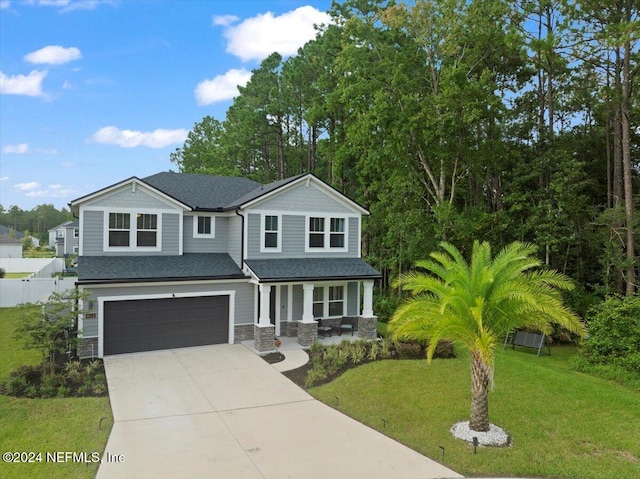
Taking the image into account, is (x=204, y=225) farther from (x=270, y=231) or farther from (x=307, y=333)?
(x=307, y=333)

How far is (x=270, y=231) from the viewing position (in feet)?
54.2

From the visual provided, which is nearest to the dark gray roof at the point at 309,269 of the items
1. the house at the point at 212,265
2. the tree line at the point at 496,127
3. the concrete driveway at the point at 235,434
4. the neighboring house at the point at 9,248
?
the house at the point at 212,265

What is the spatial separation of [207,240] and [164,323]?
3.88m

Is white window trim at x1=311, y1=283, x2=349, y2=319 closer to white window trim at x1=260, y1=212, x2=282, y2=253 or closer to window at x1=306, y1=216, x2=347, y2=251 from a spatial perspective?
window at x1=306, y1=216, x2=347, y2=251

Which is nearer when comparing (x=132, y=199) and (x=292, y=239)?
(x=132, y=199)

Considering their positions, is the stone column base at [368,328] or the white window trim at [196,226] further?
the white window trim at [196,226]

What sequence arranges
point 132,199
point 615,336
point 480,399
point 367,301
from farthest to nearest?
1. point 367,301
2. point 132,199
3. point 615,336
4. point 480,399

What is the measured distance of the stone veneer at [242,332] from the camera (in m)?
15.8

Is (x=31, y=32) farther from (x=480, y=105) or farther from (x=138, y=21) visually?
(x=480, y=105)

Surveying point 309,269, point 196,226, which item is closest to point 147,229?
point 196,226

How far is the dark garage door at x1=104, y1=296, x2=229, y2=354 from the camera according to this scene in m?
13.9

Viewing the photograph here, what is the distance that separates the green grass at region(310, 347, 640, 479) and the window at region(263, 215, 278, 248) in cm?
629

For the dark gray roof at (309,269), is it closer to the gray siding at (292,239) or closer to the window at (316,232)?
the gray siding at (292,239)

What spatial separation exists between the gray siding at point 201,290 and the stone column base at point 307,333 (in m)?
2.08
